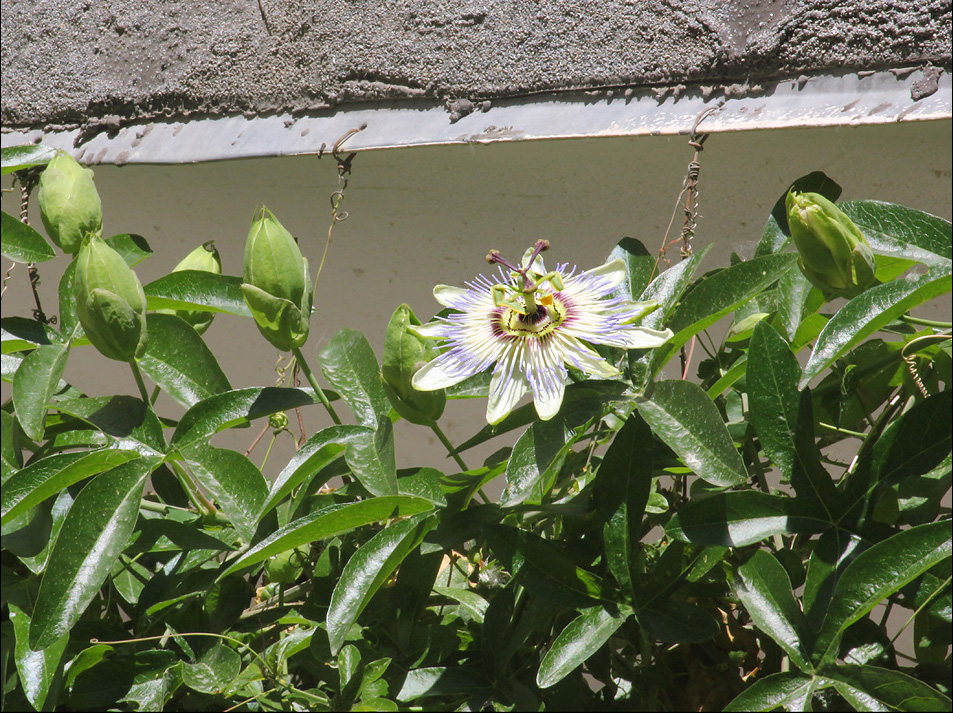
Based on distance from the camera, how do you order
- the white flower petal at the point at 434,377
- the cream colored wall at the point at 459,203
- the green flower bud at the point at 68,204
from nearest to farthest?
1. the white flower petal at the point at 434,377
2. the green flower bud at the point at 68,204
3. the cream colored wall at the point at 459,203

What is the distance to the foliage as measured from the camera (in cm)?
55

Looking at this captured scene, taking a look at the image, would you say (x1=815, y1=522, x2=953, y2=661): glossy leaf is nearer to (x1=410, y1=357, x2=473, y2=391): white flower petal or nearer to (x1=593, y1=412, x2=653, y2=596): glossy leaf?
(x1=593, y1=412, x2=653, y2=596): glossy leaf

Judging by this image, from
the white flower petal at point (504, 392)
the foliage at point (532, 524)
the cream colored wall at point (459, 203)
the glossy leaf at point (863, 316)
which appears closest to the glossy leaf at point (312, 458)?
the foliage at point (532, 524)

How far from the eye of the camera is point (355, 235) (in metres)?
1.46

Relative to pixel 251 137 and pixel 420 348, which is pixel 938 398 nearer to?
pixel 420 348

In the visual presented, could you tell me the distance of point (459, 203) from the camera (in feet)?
4.34

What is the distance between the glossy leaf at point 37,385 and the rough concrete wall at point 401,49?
0.61 m

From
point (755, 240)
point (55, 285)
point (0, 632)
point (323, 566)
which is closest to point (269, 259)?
point (323, 566)

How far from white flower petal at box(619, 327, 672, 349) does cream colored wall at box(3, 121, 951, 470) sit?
0.42 metres

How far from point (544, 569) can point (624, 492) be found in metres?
0.08

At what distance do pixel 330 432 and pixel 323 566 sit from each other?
16 cm

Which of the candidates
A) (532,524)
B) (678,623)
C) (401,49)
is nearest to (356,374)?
(532,524)

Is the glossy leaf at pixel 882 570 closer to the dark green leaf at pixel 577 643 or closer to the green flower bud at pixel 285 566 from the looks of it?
the dark green leaf at pixel 577 643

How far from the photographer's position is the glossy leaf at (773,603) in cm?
55
